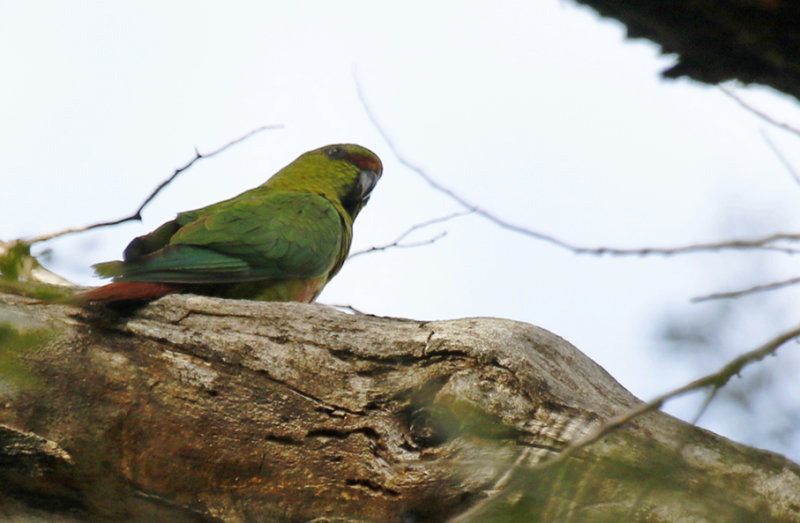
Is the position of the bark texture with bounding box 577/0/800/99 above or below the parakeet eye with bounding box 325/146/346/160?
below

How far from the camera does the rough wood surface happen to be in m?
2.69

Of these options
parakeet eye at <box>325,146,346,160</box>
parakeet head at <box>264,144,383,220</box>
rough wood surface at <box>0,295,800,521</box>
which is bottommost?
rough wood surface at <box>0,295,800,521</box>

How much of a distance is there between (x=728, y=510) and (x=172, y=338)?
203cm

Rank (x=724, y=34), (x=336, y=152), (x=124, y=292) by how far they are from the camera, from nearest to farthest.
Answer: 1. (x=724, y=34)
2. (x=124, y=292)
3. (x=336, y=152)

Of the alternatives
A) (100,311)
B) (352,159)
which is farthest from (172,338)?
(352,159)

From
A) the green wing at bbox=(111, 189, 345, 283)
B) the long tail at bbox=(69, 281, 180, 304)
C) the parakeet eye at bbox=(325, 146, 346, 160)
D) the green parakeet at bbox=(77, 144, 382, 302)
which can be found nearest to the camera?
the long tail at bbox=(69, 281, 180, 304)

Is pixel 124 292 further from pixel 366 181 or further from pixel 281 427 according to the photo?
pixel 366 181

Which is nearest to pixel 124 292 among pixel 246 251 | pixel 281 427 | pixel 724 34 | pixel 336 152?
pixel 281 427

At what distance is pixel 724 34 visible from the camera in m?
1.41

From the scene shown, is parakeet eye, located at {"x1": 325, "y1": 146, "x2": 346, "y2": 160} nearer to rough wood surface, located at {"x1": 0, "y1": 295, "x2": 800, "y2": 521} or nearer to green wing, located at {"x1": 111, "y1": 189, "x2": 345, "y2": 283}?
green wing, located at {"x1": 111, "y1": 189, "x2": 345, "y2": 283}

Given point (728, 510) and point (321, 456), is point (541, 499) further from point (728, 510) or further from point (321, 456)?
point (321, 456)

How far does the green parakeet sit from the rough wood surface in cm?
38

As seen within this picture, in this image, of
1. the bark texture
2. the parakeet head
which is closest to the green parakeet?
the parakeet head

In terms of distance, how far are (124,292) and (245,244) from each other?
3.64 ft
